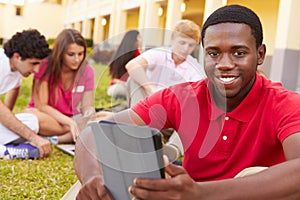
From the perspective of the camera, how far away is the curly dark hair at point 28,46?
3.68m

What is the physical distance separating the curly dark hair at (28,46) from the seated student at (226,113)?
2199 mm

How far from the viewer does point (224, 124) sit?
1.56 meters

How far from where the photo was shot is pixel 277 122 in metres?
1.43

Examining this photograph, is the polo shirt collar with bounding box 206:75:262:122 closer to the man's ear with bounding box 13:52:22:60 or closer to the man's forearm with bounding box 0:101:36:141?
the man's forearm with bounding box 0:101:36:141

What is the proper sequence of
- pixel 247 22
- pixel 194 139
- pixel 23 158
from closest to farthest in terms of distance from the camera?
pixel 247 22 < pixel 194 139 < pixel 23 158

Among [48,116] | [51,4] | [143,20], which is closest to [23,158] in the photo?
[48,116]

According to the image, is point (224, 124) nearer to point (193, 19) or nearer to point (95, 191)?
point (95, 191)

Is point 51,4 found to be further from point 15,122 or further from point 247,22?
point 247,22

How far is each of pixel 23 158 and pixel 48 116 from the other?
2.22ft

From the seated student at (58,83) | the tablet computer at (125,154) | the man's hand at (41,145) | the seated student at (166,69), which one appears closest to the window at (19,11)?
the seated student at (58,83)

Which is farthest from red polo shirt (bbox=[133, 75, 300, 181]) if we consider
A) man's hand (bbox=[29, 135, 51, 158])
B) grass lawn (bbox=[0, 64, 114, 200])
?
man's hand (bbox=[29, 135, 51, 158])

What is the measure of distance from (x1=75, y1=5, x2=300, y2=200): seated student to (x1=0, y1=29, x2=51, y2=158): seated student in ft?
6.66

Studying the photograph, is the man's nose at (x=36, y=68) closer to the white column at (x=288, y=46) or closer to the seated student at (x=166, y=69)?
the seated student at (x=166, y=69)

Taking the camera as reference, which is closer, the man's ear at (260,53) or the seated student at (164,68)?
the man's ear at (260,53)
